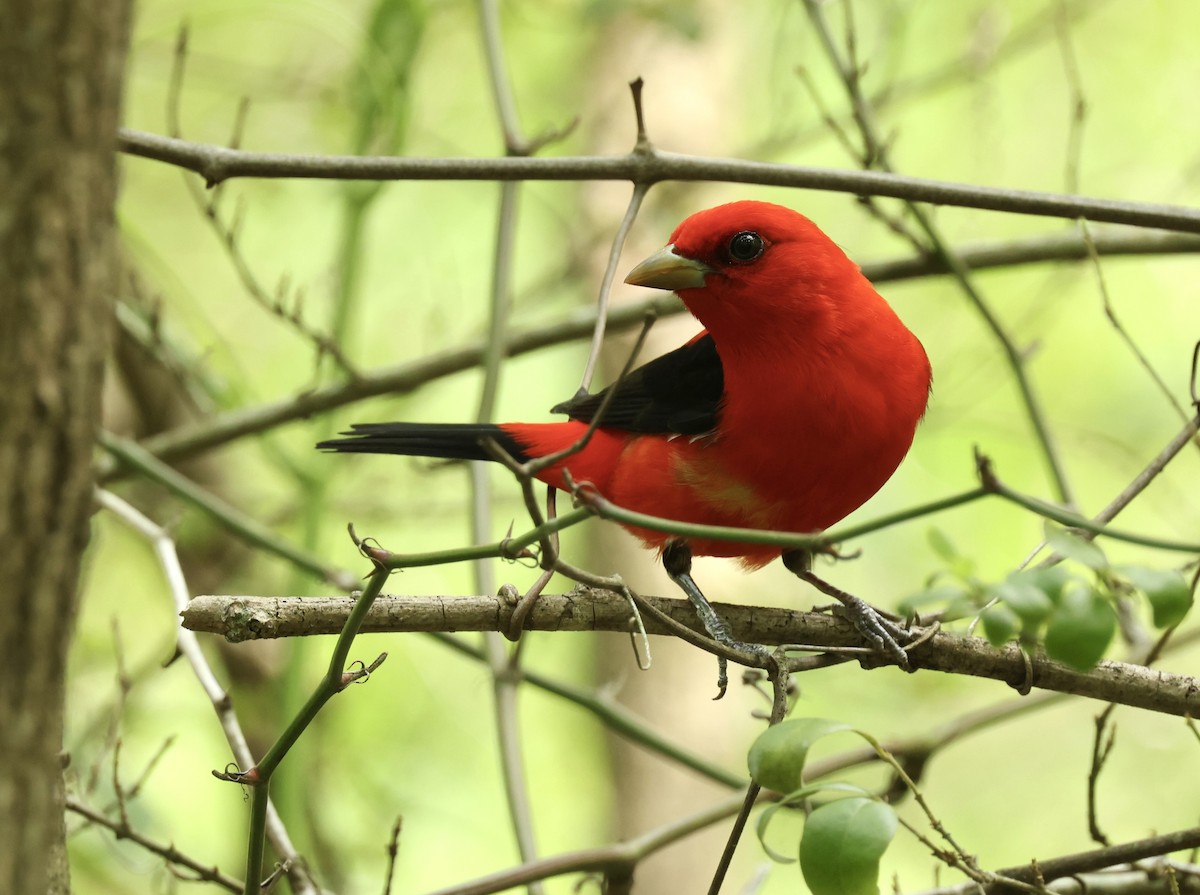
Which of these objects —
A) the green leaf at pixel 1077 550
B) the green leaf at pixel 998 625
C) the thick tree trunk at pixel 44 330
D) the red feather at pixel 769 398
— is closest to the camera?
the thick tree trunk at pixel 44 330

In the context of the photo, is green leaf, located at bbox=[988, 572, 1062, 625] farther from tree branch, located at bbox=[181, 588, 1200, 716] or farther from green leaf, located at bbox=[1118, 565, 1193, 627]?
tree branch, located at bbox=[181, 588, 1200, 716]

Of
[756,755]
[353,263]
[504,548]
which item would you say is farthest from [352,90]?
[756,755]

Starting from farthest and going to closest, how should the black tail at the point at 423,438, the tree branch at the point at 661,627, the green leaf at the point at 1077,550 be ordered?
the black tail at the point at 423,438
the tree branch at the point at 661,627
the green leaf at the point at 1077,550

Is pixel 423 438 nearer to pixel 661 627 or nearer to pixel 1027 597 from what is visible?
pixel 661 627

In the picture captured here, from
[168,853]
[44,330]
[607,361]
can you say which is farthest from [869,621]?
[607,361]

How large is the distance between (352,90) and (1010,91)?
5.45m

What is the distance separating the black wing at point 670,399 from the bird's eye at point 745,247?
324 mm

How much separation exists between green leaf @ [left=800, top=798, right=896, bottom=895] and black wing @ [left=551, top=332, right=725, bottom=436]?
1787mm

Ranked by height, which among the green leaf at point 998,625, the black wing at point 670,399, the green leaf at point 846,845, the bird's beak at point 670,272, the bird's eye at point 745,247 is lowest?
the green leaf at point 846,845

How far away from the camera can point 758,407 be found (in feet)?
9.98

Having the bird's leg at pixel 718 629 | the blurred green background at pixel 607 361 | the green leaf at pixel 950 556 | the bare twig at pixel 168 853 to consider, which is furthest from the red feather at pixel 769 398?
the blurred green background at pixel 607 361

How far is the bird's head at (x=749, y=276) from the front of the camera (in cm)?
313

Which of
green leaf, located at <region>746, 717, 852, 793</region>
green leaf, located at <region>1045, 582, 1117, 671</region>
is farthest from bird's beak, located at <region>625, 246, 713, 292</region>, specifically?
green leaf, located at <region>1045, 582, 1117, 671</region>

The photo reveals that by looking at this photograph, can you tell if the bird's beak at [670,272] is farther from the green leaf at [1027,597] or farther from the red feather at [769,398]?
the green leaf at [1027,597]
